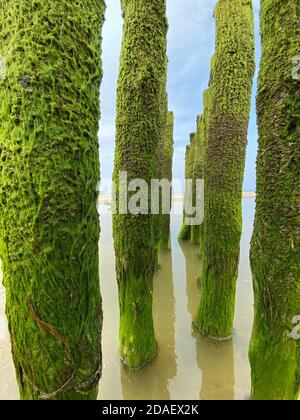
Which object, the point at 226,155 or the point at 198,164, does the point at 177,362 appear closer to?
the point at 226,155

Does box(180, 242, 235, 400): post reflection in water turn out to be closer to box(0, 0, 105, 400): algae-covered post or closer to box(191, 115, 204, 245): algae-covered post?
box(0, 0, 105, 400): algae-covered post

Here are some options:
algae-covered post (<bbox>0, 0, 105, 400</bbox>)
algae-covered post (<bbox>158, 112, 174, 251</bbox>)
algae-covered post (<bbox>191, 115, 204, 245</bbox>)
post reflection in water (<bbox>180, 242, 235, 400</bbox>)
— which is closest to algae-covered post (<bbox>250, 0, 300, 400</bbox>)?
post reflection in water (<bbox>180, 242, 235, 400</bbox>)

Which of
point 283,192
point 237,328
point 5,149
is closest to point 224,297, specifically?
point 237,328

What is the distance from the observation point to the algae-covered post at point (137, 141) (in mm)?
2867

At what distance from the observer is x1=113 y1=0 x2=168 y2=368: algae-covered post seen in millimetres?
2867

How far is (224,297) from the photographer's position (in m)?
3.79

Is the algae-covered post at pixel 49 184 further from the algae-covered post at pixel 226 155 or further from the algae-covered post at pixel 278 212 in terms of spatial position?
the algae-covered post at pixel 226 155

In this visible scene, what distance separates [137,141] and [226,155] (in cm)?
137

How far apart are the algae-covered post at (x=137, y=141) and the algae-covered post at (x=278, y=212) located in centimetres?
123

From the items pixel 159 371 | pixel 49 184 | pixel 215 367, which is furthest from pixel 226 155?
pixel 159 371

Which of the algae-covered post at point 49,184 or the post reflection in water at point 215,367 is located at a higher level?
the algae-covered post at point 49,184

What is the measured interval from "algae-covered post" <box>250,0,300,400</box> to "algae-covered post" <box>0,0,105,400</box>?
4.72 ft

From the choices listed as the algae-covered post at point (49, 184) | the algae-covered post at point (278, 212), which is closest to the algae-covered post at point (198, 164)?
the algae-covered post at point (278, 212)
